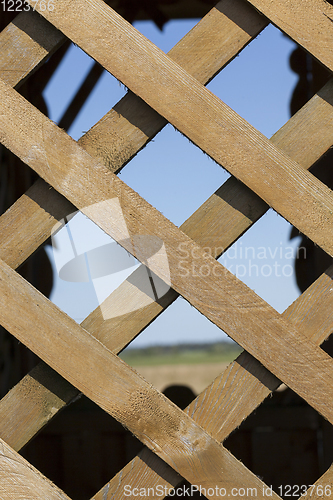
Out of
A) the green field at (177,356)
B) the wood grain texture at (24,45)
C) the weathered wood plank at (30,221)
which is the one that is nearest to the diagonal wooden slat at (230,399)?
the weathered wood plank at (30,221)

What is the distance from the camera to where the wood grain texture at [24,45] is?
75 cm

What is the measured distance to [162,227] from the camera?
2.37ft

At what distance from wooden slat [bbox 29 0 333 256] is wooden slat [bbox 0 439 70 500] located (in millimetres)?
684

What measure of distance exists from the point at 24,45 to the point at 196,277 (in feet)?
1.87

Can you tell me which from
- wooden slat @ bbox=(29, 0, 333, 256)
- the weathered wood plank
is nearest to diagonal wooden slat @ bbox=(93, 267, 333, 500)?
wooden slat @ bbox=(29, 0, 333, 256)

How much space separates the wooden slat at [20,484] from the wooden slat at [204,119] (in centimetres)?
68

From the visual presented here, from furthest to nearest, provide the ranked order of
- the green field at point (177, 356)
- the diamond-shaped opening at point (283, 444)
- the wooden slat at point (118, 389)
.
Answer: the green field at point (177, 356) → the diamond-shaped opening at point (283, 444) → the wooden slat at point (118, 389)

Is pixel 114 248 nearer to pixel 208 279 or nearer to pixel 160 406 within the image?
pixel 208 279

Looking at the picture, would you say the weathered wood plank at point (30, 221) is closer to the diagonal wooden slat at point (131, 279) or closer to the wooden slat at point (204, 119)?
the diagonal wooden slat at point (131, 279)

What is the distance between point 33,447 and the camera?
1748 mm

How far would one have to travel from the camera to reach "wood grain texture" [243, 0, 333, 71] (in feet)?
2.42

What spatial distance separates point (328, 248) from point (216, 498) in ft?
1.69

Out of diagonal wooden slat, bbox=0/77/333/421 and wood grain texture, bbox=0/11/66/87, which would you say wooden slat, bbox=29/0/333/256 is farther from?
diagonal wooden slat, bbox=0/77/333/421

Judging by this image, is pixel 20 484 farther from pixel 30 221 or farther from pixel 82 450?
pixel 82 450
